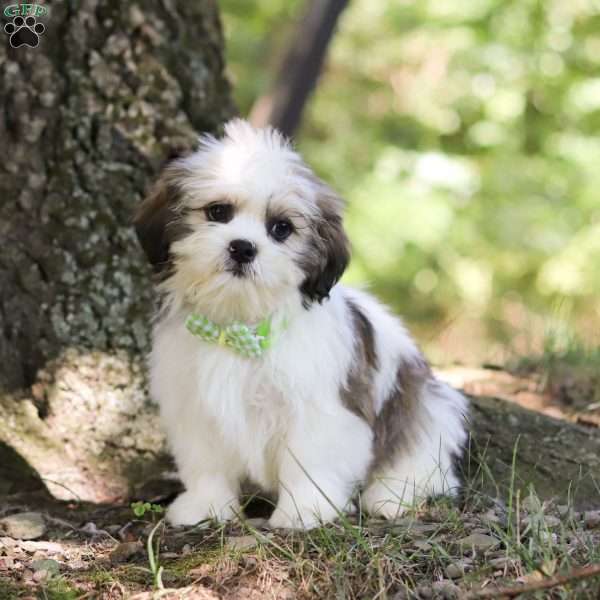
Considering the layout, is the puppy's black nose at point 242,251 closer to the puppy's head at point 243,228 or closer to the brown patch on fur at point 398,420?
the puppy's head at point 243,228

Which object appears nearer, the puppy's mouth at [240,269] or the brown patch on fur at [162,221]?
the puppy's mouth at [240,269]

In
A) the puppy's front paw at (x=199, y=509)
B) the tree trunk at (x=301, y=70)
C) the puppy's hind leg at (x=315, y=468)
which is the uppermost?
the tree trunk at (x=301, y=70)

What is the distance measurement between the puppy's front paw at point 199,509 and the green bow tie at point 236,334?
0.62m

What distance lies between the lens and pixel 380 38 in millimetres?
11633

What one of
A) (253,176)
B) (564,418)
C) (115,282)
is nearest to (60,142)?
(115,282)

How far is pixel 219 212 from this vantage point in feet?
10.1

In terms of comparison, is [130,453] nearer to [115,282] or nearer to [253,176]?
[115,282]

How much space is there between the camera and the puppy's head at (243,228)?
3.00m

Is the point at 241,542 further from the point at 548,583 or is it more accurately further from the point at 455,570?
the point at 548,583

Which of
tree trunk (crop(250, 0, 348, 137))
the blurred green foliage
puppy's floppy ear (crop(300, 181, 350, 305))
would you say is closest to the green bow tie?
puppy's floppy ear (crop(300, 181, 350, 305))

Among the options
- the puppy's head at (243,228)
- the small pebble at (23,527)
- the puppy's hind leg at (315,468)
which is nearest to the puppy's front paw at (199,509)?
the puppy's hind leg at (315,468)

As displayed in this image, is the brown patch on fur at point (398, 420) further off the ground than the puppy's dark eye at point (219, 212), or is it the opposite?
the puppy's dark eye at point (219, 212)

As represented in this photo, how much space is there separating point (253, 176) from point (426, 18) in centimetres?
820

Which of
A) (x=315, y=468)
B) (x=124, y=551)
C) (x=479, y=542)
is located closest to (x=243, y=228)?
(x=315, y=468)
